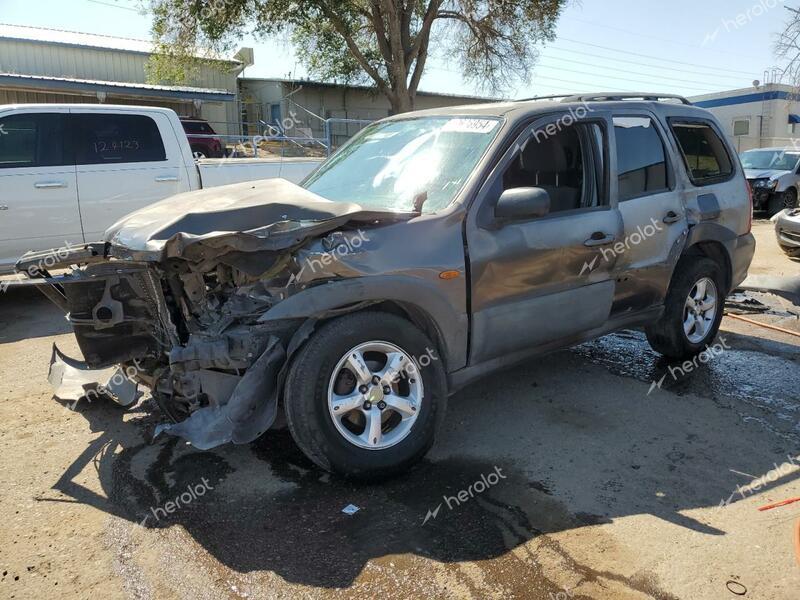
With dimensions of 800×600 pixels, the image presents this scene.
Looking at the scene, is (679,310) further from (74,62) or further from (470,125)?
(74,62)

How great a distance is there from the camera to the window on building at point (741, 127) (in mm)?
35281

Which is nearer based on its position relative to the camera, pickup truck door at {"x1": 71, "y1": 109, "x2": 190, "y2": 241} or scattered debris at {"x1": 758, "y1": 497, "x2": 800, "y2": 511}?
scattered debris at {"x1": 758, "y1": 497, "x2": 800, "y2": 511}

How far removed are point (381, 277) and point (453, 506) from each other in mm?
1207

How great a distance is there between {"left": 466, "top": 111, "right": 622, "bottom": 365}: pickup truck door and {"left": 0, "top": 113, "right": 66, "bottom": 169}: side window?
18.2 feet

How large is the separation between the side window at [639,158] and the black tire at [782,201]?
45.9 feet

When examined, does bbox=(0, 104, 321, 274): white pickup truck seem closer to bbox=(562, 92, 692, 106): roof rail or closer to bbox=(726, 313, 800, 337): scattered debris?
bbox=(562, 92, 692, 106): roof rail

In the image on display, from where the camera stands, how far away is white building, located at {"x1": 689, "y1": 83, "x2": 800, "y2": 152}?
34.2 m

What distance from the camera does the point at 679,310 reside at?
16.6ft

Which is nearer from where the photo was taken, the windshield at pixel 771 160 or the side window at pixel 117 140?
the side window at pixel 117 140

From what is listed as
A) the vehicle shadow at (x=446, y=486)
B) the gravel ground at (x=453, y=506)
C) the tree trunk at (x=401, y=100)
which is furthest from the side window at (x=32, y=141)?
the tree trunk at (x=401, y=100)

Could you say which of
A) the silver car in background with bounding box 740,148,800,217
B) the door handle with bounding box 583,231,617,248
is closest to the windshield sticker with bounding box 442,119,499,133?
the door handle with bounding box 583,231,617,248

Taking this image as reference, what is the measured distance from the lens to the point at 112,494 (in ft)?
11.1

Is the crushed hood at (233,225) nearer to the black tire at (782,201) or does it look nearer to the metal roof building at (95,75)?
the black tire at (782,201)

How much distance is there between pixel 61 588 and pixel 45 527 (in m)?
0.53
